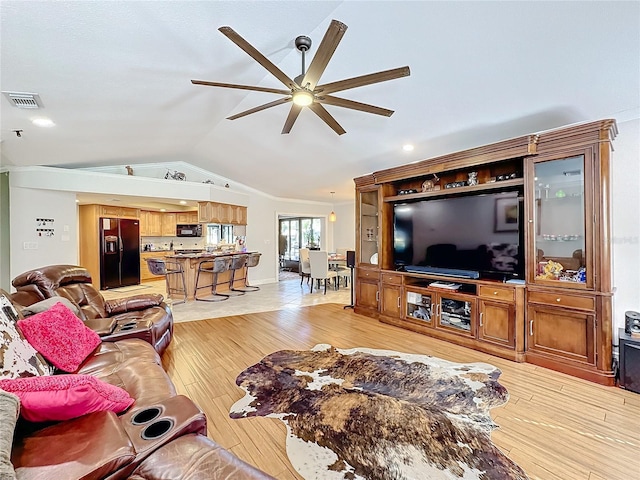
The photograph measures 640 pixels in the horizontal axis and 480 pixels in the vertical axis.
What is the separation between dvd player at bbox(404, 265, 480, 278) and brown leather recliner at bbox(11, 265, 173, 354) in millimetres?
3282

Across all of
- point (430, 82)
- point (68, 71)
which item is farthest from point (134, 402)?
point (430, 82)

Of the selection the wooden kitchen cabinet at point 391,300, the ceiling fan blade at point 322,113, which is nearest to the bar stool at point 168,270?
the wooden kitchen cabinet at point 391,300

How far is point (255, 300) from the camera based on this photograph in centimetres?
624

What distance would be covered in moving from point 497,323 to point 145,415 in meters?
3.40

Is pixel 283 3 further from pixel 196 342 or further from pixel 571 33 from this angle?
pixel 196 342

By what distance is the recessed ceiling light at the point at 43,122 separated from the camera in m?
3.31

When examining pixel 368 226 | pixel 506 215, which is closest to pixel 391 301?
pixel 368 226

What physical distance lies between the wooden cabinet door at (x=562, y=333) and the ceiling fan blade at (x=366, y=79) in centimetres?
267

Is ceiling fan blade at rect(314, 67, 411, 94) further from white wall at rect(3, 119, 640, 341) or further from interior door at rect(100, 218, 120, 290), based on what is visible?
interior door at rect(100, 218, 120, 290)

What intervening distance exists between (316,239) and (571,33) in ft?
28.5

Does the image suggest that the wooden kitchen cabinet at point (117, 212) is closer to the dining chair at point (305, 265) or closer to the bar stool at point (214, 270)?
the bar stool at point (214, 270)

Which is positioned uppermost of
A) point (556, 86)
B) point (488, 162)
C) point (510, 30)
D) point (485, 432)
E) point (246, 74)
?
point (246, 74)

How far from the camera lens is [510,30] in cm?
223

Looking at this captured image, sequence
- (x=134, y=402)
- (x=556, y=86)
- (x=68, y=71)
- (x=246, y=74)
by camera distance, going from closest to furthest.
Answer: (x=134, y=402)
(x=68, y=71)
(x=556, y=86)
(x=246, y=74)
